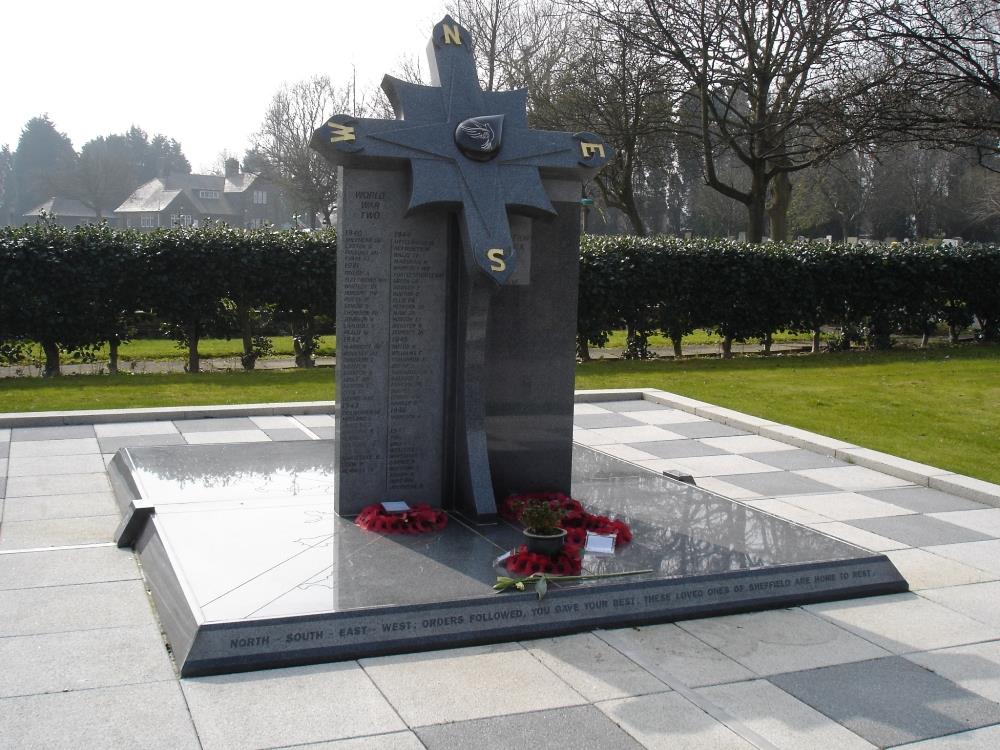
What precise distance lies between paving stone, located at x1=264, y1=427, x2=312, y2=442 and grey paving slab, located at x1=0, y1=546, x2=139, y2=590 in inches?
142

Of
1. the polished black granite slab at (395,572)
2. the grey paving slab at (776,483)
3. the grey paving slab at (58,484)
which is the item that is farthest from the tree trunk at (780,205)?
the grey paving slab at (58,484)

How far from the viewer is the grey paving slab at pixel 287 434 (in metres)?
10.0

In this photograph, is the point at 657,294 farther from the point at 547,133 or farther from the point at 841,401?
the point at 547,133

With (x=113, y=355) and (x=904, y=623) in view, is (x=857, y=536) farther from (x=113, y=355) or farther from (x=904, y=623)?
(x=113, y=355)

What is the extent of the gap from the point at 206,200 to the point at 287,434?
84321 millimetres

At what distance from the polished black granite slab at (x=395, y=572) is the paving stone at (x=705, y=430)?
337cm

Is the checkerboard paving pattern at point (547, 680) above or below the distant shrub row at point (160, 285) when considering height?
below

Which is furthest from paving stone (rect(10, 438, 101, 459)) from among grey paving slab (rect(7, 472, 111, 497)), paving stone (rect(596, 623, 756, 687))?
paving stone (rect(596, 623, 756, 687))

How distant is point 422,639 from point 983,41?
12941 millimetres

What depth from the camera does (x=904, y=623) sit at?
537 cm

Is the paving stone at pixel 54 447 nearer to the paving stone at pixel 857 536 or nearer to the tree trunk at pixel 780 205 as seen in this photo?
the paving stone at pixel 857 536

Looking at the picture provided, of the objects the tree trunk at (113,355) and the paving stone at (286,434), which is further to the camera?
the tree trunk at (113,355)

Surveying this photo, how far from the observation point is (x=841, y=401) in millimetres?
12781

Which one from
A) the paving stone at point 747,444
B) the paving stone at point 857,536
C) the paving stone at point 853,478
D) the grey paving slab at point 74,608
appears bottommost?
the grey paving slab at point 74,608
